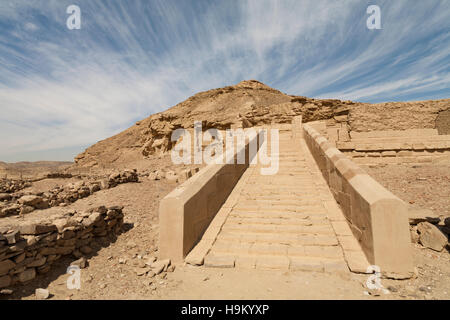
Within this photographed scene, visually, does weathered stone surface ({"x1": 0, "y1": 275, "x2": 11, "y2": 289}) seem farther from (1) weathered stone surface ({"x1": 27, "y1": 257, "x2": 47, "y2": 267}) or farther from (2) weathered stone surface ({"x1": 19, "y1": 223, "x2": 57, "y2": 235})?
(2) weathered stone surface ({"x1": 19, "y1": 223, "x2": 57, "y2": 235})

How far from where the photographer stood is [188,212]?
131 inches

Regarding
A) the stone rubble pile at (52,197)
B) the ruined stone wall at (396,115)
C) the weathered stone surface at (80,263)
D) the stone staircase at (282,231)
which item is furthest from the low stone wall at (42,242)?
the ruined stone wall at (396,115)

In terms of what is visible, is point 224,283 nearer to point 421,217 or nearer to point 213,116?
point 421,217

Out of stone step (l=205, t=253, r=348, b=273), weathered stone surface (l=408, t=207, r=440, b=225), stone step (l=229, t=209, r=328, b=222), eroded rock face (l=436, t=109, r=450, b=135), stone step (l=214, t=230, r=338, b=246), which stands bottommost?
stone step (l=205, t=253, r=348, b=273)

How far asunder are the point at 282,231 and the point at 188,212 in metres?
1.58

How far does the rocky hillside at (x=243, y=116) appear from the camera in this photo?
9086mm

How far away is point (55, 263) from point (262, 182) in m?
4.43

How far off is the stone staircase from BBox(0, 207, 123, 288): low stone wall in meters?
2.09

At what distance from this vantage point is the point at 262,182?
573 centimetres

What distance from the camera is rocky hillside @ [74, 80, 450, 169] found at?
29.8ft

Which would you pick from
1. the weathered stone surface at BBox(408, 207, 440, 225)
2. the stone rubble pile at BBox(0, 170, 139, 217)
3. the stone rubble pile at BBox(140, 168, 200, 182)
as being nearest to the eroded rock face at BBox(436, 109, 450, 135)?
the weathered stone surface at BBox(408, 207, 440, 225)

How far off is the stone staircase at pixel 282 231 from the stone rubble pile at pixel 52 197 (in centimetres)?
562
